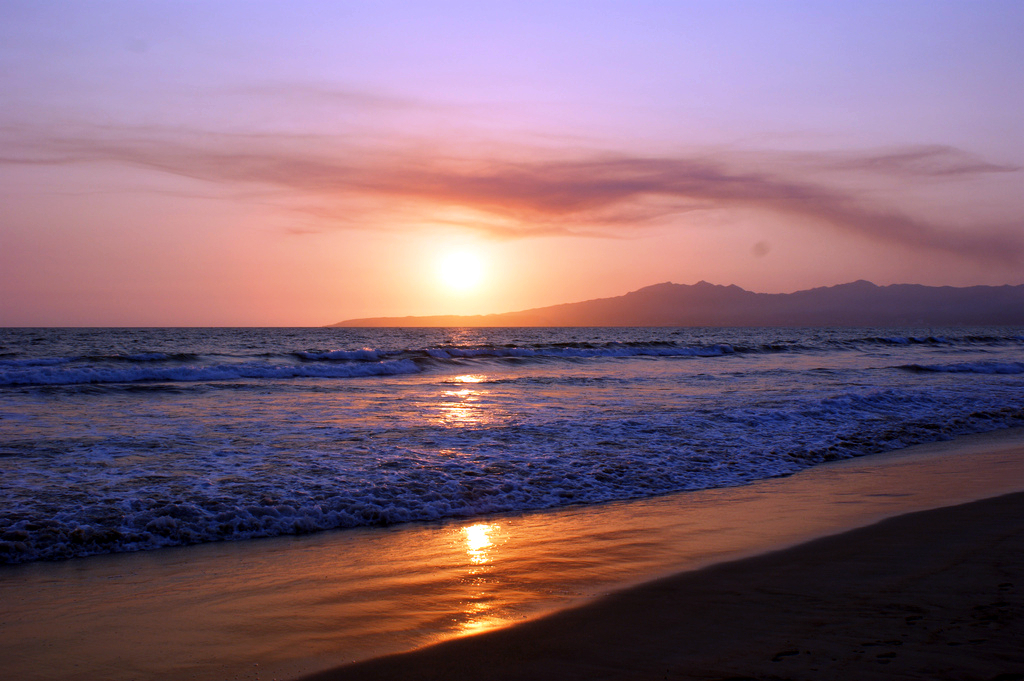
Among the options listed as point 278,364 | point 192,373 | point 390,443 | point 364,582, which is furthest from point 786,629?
point 278,364

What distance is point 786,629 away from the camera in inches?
151

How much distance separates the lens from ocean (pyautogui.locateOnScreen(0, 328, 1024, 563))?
676 centimetres

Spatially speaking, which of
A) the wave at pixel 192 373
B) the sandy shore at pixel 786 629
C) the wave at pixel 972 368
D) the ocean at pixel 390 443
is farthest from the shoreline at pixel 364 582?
the wave at pixel 972 368

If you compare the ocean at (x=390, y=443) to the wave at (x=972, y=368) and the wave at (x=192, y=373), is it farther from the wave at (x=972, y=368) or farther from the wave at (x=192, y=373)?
the wave at (x=972, y=368)

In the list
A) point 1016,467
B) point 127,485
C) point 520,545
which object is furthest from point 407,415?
point 1016,467

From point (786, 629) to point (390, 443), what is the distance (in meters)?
7.42

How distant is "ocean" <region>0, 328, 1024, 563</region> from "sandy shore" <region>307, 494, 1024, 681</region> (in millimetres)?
3206

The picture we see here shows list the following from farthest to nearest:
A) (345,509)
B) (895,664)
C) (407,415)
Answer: (407,415), (345,509), (895,664)

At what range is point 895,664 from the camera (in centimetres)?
328

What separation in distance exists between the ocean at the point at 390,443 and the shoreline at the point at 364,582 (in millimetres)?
615

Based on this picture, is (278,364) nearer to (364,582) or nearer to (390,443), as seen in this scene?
(390,443)

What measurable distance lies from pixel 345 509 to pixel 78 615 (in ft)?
9.59

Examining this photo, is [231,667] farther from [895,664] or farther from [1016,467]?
[1016,467]

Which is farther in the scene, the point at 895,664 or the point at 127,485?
the point at 127,485
